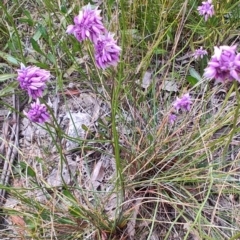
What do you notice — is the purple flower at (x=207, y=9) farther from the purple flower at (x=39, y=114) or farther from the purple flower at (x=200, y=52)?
the purple flower at (x=39, y=114)

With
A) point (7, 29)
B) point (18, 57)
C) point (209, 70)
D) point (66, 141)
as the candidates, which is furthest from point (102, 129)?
point (209, 70)

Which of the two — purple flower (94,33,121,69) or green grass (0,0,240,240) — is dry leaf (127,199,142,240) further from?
purple flower (94,33,121,69)

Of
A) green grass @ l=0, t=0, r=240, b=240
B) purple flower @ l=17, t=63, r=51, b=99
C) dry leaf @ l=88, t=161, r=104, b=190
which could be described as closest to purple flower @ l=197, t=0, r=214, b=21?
green grass @ l=0, t=0, r=240, b=240

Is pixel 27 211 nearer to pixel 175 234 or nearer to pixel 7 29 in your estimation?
pixel 175 234

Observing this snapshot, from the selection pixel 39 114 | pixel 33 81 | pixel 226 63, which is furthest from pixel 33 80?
pixel 226 63

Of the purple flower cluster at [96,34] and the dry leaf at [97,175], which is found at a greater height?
the purple flower cluster at [96,34]

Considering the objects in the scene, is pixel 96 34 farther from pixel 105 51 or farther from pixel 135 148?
pixel 135 148

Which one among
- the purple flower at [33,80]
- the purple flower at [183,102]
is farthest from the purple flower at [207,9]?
the purple flower at [33,80]
